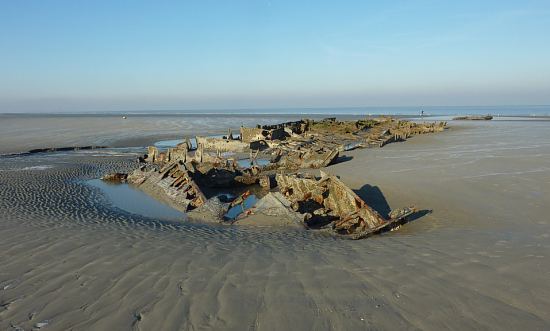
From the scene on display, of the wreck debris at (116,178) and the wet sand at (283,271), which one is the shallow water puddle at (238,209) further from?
the wreck debris at (116,178)

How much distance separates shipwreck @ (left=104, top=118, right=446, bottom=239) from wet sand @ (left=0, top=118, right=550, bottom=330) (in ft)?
2.12

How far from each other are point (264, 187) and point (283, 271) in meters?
9.57

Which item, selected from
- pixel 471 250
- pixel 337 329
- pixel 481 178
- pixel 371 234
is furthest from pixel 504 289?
pixel 481 178

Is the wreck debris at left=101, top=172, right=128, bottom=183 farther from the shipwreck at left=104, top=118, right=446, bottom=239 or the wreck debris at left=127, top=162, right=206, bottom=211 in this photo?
the wreck debris at left=127, top=162, right=206, bottom=211

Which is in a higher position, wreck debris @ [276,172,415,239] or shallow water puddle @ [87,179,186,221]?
wreck debris @ [276,172,415,239]

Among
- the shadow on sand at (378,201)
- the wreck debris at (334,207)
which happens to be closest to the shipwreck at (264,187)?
the wreck debris at (334,207)

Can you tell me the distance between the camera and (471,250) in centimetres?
684

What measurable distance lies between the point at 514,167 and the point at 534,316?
12090 millimetres

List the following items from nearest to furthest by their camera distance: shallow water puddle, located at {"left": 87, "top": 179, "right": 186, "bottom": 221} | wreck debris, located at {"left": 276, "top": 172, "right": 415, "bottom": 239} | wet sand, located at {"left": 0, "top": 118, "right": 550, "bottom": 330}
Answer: wet sand, located at {"left": 0, "top": 118, "right": 550, "bottom": 330}
wreck debris, located at {"left": 276, "top": 172, "right": 415, "bottom": 239}
shallow water puddle, located at {"left": 87, "top": 179, "right": 186, "bottom": 221}

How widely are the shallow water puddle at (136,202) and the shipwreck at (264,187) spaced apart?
0.34 meters

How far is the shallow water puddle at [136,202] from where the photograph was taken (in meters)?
11.8

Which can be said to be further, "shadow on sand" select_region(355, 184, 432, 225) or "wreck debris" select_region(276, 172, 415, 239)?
"shadow on sand" select_region(355, 184, 432, 225)

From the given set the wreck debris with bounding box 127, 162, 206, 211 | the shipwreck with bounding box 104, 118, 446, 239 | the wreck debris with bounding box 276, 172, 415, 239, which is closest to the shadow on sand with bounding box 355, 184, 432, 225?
the shipwreck with bounding box 104, 118, 446, 239

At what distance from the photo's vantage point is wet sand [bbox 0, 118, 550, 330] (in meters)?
4.56
